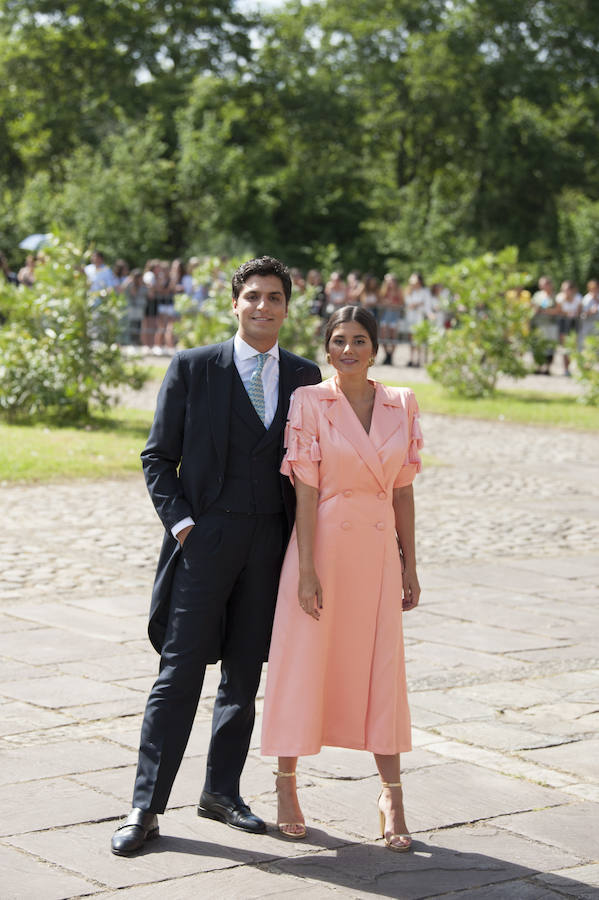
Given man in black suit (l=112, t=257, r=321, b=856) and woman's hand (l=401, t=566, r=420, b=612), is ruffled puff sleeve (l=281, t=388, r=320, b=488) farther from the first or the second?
woman's hand (l=401, t=566, r=420, b=612)

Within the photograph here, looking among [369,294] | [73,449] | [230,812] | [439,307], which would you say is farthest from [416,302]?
[230,812]

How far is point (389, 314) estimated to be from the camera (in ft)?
88.0

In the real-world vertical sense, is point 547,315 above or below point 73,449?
above

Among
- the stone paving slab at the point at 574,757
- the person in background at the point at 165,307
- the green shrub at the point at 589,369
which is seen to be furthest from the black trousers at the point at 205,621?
the person in background at the point at 165,307

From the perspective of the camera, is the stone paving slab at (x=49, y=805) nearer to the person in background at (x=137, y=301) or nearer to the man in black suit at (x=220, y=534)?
the man in black suit at (x=220, y=534)

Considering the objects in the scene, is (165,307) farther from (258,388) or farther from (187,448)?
(187,448)

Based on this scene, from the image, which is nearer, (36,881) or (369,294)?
(36,881)

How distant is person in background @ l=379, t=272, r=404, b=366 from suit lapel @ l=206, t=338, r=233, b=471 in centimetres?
2190

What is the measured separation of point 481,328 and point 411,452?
1585 cm

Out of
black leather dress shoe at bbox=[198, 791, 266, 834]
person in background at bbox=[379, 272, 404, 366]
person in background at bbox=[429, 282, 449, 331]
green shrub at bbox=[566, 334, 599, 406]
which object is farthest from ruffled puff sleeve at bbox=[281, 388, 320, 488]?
person in background at bbox=[379, 272, 404, 366]

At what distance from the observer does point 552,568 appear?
29.4ft

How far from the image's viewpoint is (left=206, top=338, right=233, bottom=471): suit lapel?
4.22 meters

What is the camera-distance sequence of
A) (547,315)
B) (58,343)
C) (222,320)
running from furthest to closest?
(547,315), (222,320), (58,343)

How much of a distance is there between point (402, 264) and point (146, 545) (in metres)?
36.4
